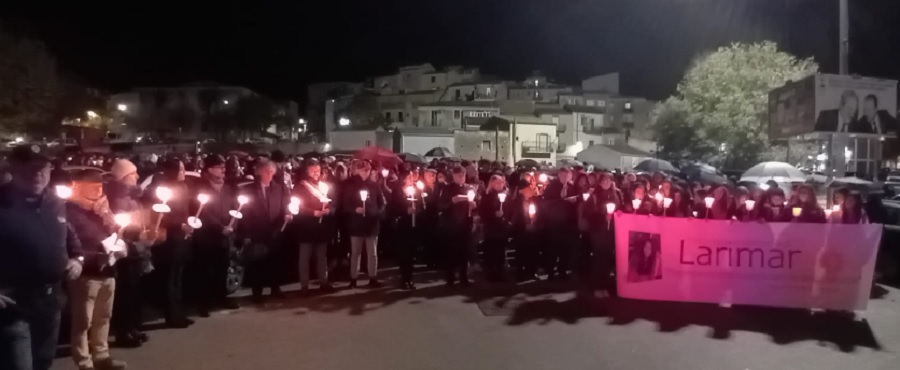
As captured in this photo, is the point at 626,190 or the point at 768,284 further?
the point at 626,190

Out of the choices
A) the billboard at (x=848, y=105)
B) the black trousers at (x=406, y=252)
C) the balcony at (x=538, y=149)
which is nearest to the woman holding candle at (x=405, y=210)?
the black trousers at (x=406, y=252)

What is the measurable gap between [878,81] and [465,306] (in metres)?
25.1

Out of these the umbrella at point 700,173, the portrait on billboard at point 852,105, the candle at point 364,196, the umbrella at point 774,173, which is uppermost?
the portrait on billboard at point 852,105

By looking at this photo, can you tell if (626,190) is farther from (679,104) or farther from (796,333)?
(679,104)

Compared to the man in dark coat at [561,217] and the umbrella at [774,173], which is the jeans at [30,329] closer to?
the man in dark coat at [561,217]

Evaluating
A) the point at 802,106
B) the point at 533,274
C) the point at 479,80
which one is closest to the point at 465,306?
the point at 533,274

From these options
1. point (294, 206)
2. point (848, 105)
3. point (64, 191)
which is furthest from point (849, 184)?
point (64, 191)

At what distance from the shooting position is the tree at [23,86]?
35.9m

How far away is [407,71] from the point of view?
8519cm

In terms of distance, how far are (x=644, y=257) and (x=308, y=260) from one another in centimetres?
460

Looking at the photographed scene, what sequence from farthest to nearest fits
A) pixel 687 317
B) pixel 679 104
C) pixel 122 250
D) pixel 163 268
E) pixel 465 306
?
pixel 679 104 → pixel 465 306 → pixel 687 317 → pixel 163 268 → pixel 122 250

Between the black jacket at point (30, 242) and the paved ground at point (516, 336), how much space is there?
7.63 ft

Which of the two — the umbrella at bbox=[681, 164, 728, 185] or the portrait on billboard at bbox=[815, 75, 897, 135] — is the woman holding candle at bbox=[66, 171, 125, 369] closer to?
the umbrella at bbox=[681, 164, 728, 185]

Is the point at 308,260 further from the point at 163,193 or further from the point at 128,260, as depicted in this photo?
the point at 128,260
